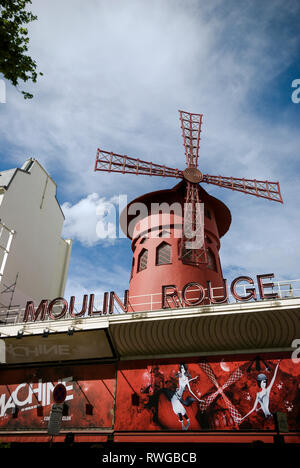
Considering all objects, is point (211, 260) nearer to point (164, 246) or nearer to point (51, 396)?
point (164, 246)

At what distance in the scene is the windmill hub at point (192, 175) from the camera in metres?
15.3

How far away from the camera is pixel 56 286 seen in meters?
20.5

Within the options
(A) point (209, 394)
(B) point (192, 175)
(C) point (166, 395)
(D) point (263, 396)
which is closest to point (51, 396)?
(C) point (166, 395)

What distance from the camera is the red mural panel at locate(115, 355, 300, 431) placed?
9430 mm

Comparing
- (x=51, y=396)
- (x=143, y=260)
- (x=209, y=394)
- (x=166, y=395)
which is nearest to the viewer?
(x=209, y=394)

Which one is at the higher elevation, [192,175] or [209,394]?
[192,175]

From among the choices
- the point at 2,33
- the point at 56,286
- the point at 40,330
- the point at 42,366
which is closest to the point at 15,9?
the point at 2,33

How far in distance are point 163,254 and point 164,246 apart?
0.41 meters

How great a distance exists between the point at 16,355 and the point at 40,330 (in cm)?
160

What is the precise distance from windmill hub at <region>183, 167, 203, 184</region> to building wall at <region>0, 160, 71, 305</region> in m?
→ 8.51

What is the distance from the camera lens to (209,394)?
9953 mm

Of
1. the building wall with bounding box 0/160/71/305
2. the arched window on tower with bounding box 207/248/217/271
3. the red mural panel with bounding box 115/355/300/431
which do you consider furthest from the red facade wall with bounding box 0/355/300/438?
the building wall with bounding box 0/160/71/305
